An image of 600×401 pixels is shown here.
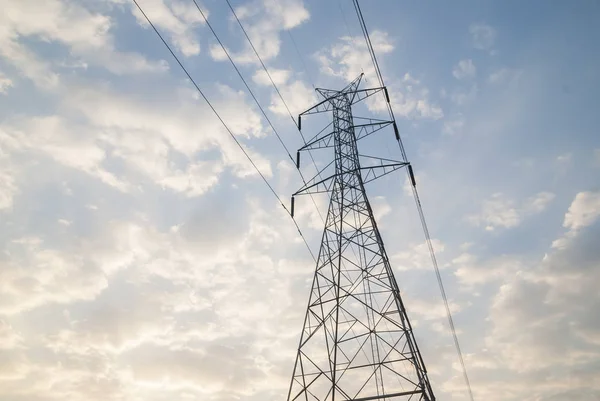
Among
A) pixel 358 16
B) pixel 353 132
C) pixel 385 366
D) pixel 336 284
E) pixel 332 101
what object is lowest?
pixel 385 366

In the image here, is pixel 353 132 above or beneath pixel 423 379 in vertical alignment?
above

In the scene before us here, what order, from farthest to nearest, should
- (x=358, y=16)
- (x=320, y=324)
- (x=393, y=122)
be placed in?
(x=393, y=122)
(x=320, y=324)
(x=358, y=16)

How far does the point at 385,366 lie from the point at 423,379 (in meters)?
1.34

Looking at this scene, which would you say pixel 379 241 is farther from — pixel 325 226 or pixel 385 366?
pixel 385 366

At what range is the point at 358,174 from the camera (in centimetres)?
1784

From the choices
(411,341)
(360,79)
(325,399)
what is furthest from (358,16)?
(325,399)

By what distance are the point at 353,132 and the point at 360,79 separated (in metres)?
3.44

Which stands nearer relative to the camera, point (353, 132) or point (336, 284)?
point (336, 284)

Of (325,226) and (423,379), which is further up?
(325,226)

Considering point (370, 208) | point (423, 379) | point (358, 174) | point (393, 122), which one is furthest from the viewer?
point (393, 122)

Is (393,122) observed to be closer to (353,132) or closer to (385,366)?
(353,132)

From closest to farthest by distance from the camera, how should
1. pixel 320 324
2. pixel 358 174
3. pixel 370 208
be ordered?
pixel 320 324 < pixel 370 208 < pixel 358 174

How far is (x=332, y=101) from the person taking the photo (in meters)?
20.9

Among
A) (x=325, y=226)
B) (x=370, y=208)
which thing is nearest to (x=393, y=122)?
(x=370, y=208)
